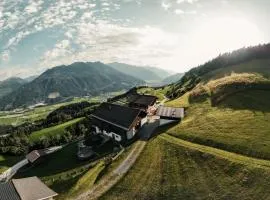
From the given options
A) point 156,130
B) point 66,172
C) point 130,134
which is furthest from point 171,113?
point 66,172

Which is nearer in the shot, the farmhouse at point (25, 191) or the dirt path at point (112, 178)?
the farmhouse at point (25, 191)

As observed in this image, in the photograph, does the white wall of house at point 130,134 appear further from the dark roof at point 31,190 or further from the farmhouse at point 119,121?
the dark roof at point 31,190

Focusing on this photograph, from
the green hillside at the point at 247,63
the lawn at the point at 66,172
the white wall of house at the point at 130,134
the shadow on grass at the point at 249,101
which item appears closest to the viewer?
the lawn at the point at 66,172

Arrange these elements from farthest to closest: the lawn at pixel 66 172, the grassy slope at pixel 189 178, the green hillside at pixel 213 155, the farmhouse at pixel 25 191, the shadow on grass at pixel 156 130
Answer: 1. the shadow on grass at pixel 156 130
2. the lawn at pixel 66 172
3. the green hillside at pixel 213 155
4. the farmhouse at pixel 25 191
5. the grassy slope at pixel 189 178

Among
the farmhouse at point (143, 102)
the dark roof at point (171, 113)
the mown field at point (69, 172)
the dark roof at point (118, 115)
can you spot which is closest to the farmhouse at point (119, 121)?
the dark roof at point (118, 115)

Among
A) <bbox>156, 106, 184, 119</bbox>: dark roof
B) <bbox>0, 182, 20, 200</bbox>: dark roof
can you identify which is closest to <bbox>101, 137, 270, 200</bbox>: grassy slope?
<bbox>0, 182, 20, 200</bbox>: dark roof

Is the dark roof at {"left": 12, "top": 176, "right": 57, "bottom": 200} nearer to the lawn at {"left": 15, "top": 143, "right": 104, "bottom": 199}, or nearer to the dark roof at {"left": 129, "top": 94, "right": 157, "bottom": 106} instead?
the lawn at {"left": 15, "top": 143, "right": 104, "bottom": 199}

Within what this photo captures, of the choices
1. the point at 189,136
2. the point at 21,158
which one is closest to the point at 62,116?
the point at 21,158

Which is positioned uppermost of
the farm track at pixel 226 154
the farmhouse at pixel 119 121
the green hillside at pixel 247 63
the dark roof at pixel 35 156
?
the green hillside at pixel 247 63
